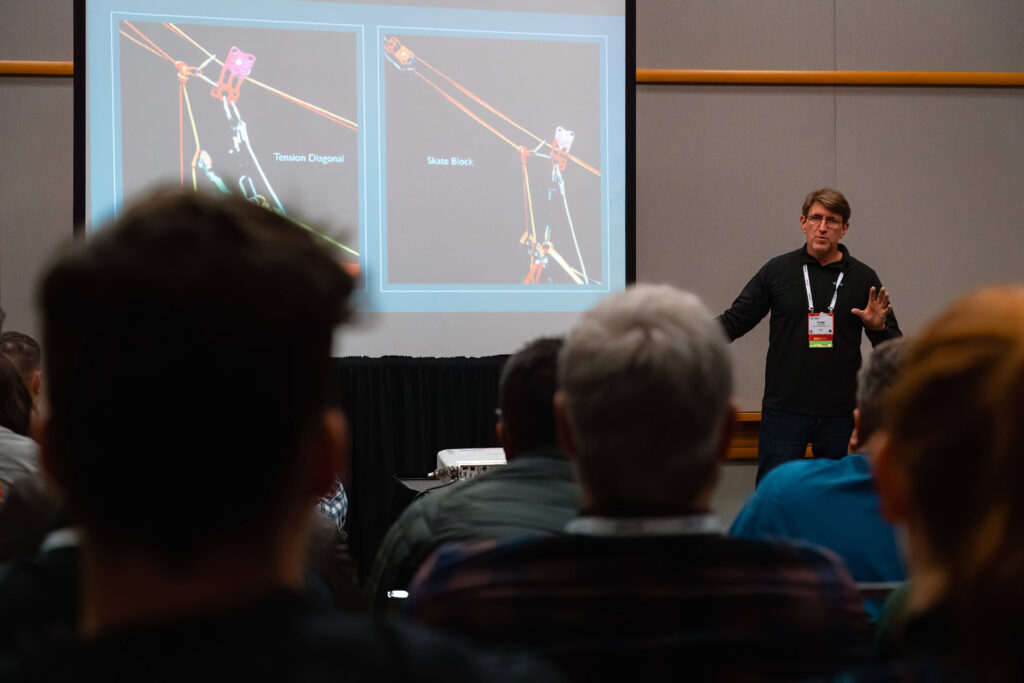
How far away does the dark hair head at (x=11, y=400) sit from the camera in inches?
91.5

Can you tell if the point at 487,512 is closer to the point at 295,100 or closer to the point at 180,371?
the point at 180,371

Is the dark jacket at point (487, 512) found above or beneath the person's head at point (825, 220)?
beneath

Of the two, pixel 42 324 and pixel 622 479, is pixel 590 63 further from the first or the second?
pixel 42 324

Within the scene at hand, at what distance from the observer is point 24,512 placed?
1571mm

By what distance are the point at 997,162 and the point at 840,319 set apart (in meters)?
1.74

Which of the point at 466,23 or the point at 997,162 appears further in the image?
the point at 997,162

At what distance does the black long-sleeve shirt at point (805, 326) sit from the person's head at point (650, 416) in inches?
136

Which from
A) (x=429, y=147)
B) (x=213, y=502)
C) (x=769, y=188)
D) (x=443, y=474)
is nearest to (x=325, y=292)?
(x=213, y=502)

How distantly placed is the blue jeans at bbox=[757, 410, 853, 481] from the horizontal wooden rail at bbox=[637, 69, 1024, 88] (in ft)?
5.94

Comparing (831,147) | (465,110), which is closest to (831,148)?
(831,147)

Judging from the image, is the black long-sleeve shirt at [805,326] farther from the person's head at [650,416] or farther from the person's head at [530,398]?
the person's head at [650,416]

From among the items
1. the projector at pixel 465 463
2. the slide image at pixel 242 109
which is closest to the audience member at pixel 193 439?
the projector at pixel 465 463

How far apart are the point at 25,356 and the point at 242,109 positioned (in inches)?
74.5

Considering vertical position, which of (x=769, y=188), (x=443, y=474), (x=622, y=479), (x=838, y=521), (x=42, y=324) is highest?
(x=769, y=188)
